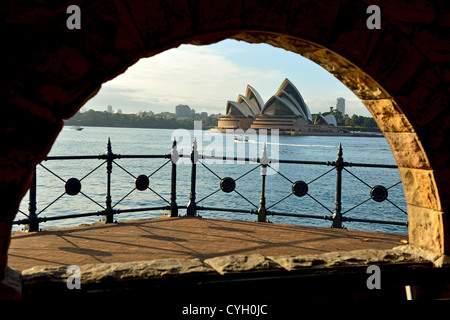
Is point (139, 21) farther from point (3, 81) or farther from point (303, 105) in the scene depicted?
point (303, 105)

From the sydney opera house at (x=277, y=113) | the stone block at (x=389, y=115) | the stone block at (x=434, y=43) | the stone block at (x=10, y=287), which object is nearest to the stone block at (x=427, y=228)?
the stone block at (x=389, y=115)

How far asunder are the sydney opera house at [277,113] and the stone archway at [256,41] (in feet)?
246

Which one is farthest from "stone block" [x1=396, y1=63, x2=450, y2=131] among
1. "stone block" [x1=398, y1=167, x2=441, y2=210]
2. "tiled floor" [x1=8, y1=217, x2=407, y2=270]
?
"tiled floor" [x1=8, y1=217, x2=407, y2=270]

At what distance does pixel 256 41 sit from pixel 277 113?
87779 millimetres

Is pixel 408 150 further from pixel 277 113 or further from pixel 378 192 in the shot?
pixel 277 113

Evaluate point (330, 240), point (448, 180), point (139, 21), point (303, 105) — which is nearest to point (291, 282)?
point (139, 21)

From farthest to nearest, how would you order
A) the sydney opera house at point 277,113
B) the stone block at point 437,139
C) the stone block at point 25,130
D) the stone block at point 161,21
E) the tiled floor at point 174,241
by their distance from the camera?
the sydney opera house at point 277,113, the tiled floor at point 174,241, the stone block at point 437,139, the stone block at point 161,21, the stone block at point 25,130

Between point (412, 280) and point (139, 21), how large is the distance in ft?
6.95

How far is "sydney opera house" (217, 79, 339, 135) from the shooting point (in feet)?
267

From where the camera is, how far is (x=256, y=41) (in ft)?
10.3

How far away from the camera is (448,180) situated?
3.07m

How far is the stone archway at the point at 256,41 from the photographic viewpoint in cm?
210

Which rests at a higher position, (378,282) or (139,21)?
(139,21)

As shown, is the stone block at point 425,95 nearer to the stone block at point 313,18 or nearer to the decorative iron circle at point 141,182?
the stone block at point 313,18
